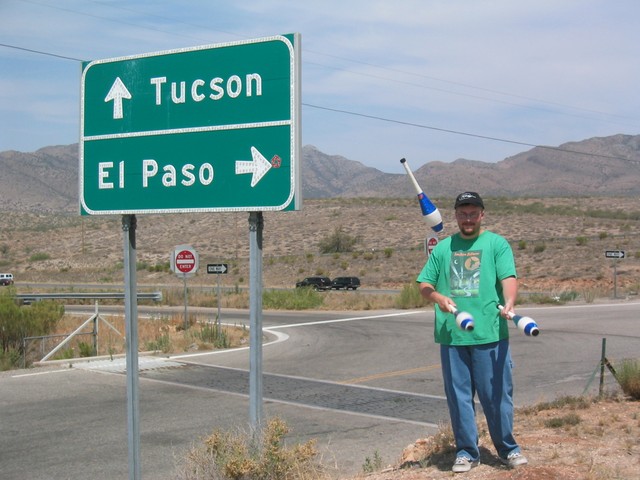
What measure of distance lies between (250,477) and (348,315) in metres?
24.1

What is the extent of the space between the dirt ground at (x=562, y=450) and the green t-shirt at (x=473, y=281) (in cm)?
90

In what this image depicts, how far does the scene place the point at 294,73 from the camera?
5.46m

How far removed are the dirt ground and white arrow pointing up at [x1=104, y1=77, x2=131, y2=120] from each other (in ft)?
10.3

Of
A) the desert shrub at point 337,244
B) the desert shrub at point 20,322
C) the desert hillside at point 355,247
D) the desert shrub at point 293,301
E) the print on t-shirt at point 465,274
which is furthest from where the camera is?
the desert shrub at point 337,244

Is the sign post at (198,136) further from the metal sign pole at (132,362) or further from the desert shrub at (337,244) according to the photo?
the desert shrub at (337,244)

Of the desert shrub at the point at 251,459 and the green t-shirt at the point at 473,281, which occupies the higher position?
the green t-shirt at the point at 473,281

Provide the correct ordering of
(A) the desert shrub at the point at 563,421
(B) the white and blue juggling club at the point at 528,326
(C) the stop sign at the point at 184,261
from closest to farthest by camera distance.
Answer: (B) the white and blue juggling club at the point at 528,326 < (A) the desert shrub at the point at 563,421 < (C) the stop sign at the point at 184,261

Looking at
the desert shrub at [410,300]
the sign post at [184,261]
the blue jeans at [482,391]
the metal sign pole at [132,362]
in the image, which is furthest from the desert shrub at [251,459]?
the desert shrub at [410,300]

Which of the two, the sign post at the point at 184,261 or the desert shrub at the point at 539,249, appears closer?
the sign post at the point at 184,261

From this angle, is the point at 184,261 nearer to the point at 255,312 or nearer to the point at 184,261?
the point at 184,261

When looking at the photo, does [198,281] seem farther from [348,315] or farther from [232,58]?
[232,58]

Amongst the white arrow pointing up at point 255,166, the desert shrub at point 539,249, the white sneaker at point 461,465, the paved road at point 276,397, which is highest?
the white arrow pointing up at point 255,166

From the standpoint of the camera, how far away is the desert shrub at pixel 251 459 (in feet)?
18.6

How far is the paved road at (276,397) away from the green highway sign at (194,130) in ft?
7.75
